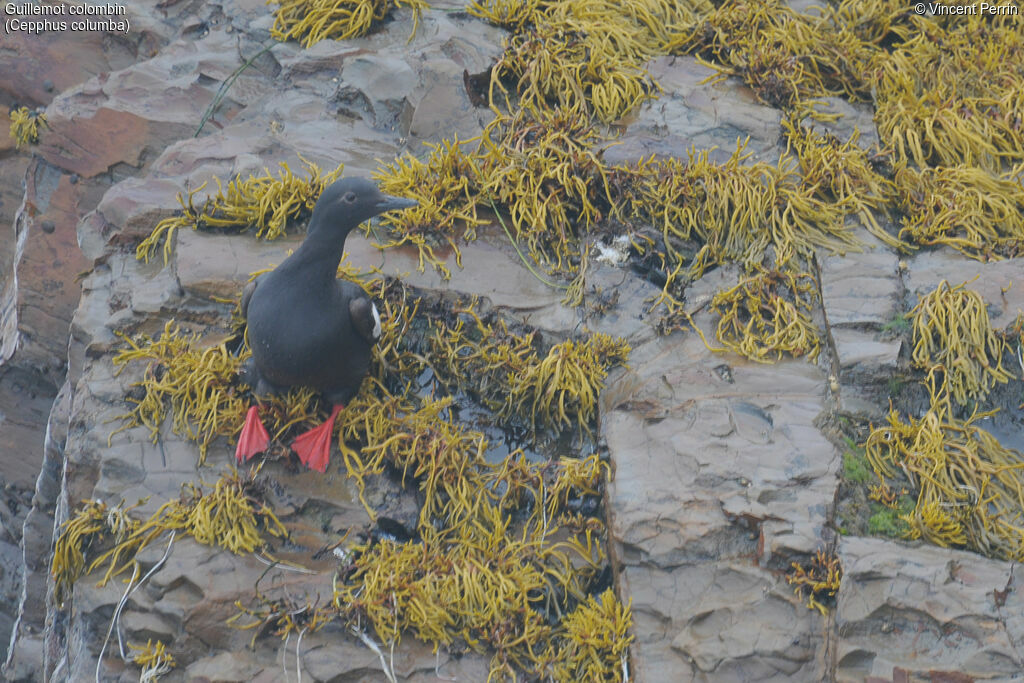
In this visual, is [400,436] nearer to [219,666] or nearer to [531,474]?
[531,474]

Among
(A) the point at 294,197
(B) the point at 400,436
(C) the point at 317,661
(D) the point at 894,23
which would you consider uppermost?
(D) the point at 894,23

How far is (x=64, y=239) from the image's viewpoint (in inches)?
251

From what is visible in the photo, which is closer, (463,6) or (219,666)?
(219,666)

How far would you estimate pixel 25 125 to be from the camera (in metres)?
6.46

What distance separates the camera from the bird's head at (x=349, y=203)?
440 centimetres

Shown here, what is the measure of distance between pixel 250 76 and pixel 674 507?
4.32 metres

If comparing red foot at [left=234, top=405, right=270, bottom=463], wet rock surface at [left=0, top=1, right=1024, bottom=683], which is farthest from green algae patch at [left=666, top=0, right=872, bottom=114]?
red foot at [left=234, top=405, right=270, bottom=463]

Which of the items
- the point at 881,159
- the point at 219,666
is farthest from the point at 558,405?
the point at 881,159

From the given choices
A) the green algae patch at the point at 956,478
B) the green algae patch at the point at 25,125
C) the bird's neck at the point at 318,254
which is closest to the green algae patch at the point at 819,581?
the green algae patch at the point at 956,478

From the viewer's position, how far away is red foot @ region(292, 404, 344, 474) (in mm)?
4602

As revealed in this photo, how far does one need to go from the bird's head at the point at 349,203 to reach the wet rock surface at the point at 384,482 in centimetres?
96

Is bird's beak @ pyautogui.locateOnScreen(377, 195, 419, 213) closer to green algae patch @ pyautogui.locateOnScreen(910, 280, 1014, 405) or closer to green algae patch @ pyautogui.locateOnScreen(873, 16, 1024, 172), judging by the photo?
green algae patch @ pyautogui.locateOnScreen(910, 280, 1014, 405)

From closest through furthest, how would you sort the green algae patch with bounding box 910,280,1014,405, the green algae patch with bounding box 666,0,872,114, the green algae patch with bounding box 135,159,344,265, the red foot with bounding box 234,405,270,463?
the red foot with bounding box 234,405,270,463, the green algae patch with bounding box 910,280,1014,405, the green algae patch with bounding box 135,159,344,265, the green algae patch with bounding box 666,0,872,114

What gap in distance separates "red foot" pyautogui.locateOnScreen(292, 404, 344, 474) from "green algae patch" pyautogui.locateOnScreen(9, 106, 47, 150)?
3.35m
